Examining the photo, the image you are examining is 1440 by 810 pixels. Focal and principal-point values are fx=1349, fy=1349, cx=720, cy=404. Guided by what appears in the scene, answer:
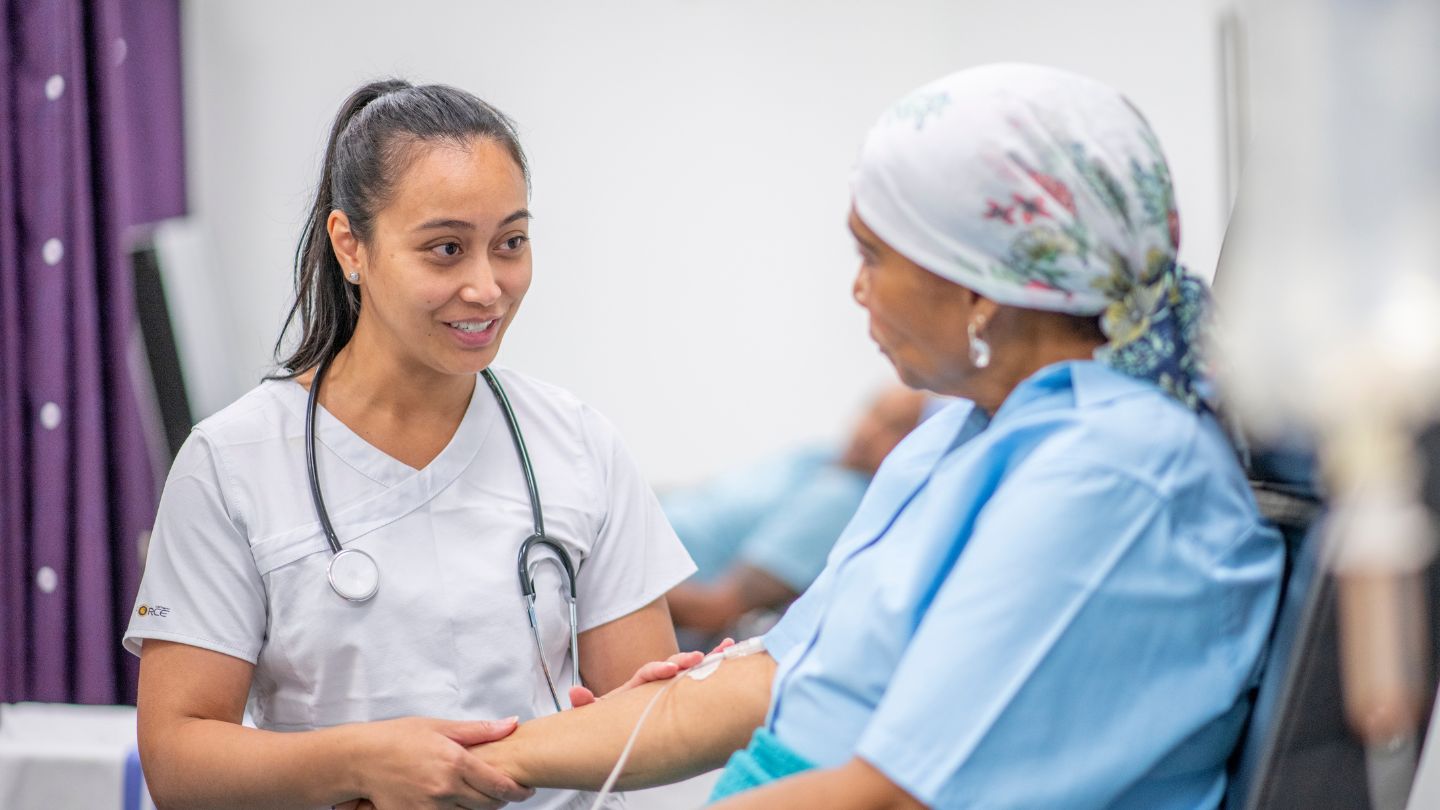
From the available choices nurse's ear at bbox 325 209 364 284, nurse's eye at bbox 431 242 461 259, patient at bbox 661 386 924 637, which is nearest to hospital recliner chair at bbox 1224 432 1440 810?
nurse's eye at bbox 431 242 461 259

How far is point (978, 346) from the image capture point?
1054 mm

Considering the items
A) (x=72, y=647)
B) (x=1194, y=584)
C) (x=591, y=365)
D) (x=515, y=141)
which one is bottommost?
(x=72, y=647)

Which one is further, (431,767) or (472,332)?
(472,332)

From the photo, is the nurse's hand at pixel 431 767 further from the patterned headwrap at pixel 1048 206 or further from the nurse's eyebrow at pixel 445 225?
the patterned headwrap at pixel 1048 206

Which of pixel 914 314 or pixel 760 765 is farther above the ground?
pixel 914 314

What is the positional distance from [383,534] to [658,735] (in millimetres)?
411

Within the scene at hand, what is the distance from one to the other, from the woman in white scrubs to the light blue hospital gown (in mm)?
524

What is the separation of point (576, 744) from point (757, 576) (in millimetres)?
1983

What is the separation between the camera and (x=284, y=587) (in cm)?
145

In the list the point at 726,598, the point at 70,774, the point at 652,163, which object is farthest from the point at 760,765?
the point at 652,163

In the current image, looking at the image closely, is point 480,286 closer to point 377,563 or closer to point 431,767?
point 377,563

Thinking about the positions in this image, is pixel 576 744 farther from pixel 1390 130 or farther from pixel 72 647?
pixel 72 647

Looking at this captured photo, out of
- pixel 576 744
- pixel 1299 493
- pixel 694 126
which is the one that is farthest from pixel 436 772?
pixel 694 126

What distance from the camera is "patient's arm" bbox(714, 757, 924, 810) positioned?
95 centimetres
